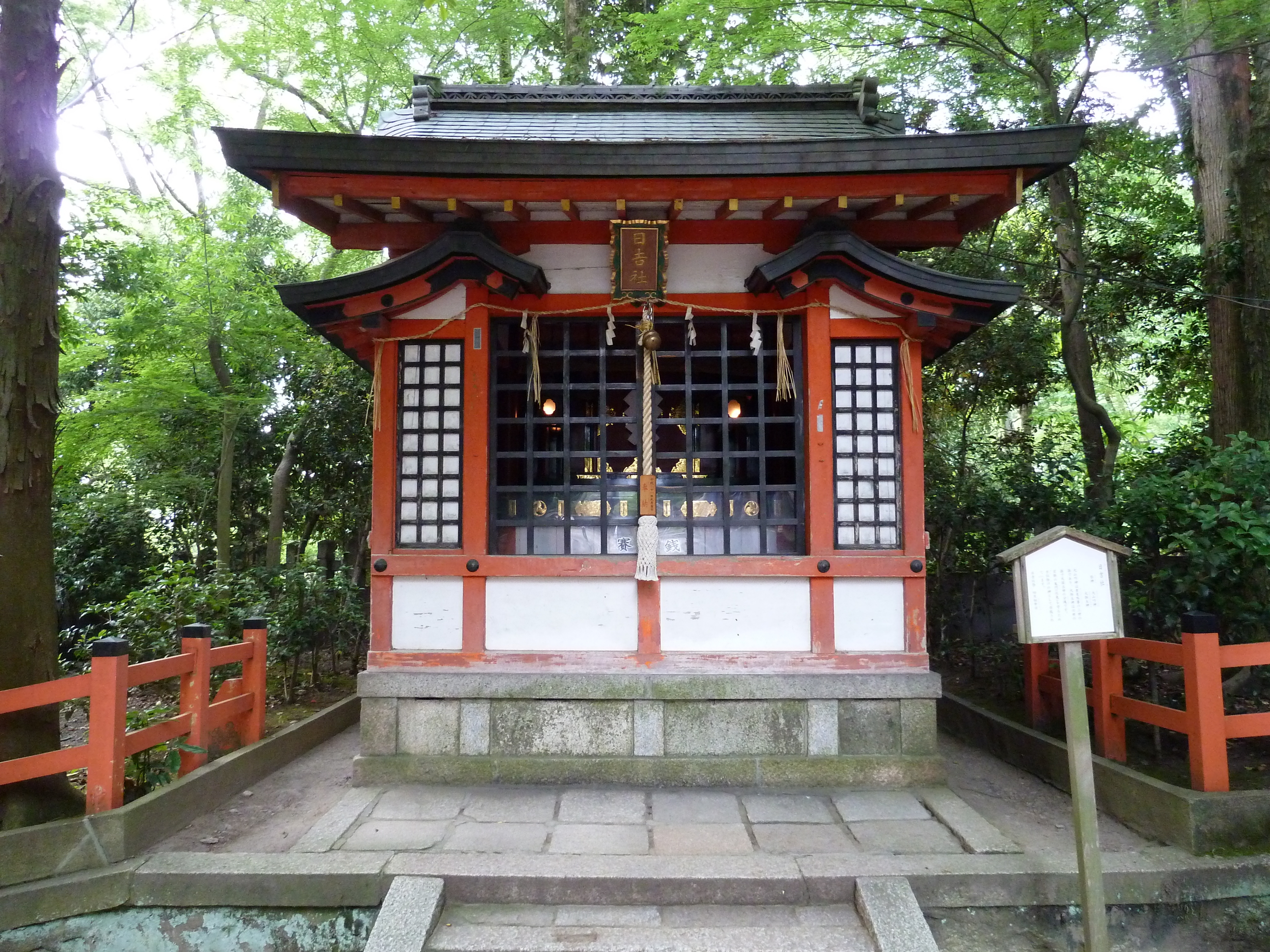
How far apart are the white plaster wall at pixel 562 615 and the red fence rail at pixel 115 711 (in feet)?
6.72

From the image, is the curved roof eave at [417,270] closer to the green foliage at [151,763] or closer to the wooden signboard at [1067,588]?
the green foliage at [151,763]

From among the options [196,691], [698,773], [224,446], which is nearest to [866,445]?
[698,773]

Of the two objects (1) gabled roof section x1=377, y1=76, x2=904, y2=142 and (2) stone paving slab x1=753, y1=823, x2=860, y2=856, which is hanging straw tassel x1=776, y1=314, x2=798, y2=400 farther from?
(2) stone paving slab x1=753, y1=823, x2=860, y2=856

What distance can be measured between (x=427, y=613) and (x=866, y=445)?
3.79 meters

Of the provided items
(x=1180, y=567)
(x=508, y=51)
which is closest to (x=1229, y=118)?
(x=1180, y=567)

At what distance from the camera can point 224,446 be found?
1016 cm

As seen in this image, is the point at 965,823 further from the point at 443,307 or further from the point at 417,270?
the point at 417,270

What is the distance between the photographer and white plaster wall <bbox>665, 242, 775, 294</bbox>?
19.0ft

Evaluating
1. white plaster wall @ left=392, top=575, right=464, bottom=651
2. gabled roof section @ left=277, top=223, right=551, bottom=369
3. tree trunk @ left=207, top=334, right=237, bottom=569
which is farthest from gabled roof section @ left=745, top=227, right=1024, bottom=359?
tree trunk @ left=207, top=334, right=237, bottom=569

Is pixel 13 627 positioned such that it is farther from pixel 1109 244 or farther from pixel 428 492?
pixel 1109 244

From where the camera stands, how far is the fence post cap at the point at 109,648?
4070 mm

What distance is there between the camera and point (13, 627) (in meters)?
4.21

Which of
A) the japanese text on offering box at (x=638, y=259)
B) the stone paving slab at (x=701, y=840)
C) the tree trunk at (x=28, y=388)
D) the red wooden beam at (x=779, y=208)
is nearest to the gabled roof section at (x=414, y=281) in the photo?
the japanese text on offering box at (x=638, y=259)

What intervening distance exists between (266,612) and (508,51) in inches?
460
